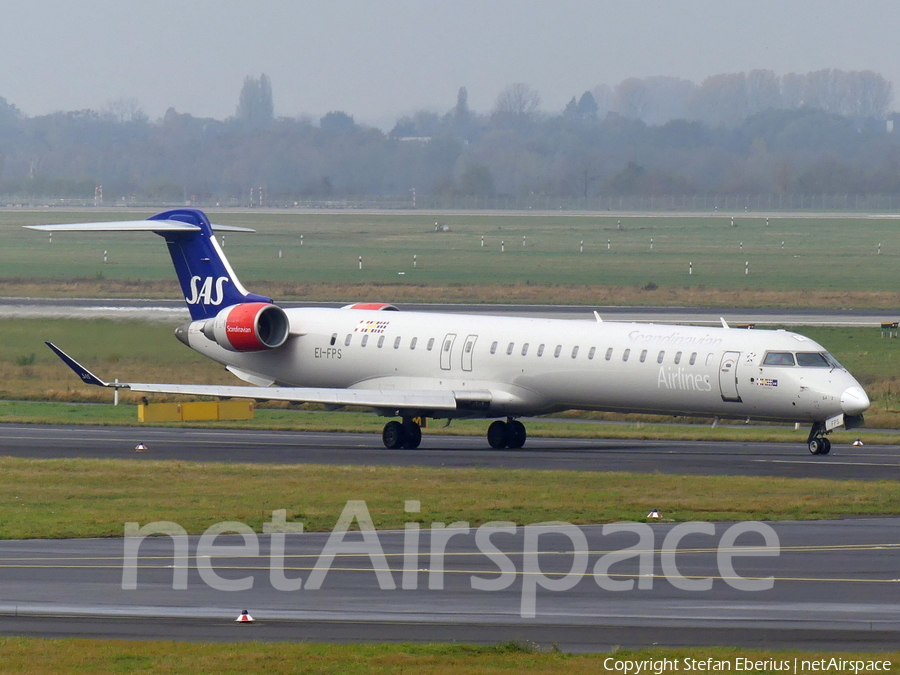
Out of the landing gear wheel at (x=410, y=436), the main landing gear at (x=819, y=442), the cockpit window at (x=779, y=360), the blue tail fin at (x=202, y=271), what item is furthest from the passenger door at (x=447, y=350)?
the main landing gear at (x=819, y=442)

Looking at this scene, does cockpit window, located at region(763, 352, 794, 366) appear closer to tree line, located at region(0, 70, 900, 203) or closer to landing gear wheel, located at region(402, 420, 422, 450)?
landing gear wheel, located at region(402, 420, 422, 450)

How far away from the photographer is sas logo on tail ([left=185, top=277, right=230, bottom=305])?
133ft

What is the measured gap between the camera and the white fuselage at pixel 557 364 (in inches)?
1280

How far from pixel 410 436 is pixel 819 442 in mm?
9564

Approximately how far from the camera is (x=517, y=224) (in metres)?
148

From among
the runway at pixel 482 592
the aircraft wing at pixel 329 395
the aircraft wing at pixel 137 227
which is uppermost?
the aircraft wing at pixel 137 227

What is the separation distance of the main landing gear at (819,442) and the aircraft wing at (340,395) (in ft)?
25.0

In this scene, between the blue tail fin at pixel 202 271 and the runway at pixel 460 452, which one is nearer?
the runway at pixel 460 452

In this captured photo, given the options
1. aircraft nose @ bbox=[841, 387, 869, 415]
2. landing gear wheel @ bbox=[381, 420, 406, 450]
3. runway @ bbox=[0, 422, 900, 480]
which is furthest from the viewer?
landing gear wheel @ bbox=[381, 420, 406, 450]

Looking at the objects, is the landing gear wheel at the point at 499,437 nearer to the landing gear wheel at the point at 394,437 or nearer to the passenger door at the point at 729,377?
the landing gear wheel at the point at 394,437

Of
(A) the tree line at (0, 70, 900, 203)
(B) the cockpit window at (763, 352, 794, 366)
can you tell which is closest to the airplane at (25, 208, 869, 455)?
(B) the cockpit window at (763, 352, 794, 366)

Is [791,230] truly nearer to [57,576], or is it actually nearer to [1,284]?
[1,284]

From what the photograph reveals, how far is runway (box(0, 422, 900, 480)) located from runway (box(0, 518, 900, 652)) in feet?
31.3

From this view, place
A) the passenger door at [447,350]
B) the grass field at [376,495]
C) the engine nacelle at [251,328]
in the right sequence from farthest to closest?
the engine nacelle at [251,328], the passenger door at [447,350], the grass field at [376,495]
